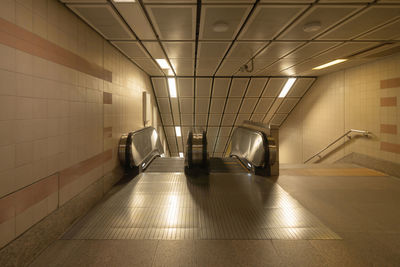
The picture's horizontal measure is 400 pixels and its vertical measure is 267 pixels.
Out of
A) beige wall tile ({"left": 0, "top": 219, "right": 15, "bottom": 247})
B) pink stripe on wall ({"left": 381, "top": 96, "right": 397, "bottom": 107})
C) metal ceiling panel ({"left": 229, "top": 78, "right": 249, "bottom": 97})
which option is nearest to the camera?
beige wall tile ({"left": 0, "top": 219, "right": 15, "bottom": 247})

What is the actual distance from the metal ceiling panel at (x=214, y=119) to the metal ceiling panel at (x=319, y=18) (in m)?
6.60

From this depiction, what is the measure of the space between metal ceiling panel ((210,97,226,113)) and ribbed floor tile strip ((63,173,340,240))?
18.0 feet

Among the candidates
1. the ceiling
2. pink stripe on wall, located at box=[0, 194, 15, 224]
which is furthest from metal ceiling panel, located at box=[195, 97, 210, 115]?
pink stripe on wall, located at box=[0, 194, 15, 224]

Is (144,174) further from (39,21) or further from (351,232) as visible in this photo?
(351,232)

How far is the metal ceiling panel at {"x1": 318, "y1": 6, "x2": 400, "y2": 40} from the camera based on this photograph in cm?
303

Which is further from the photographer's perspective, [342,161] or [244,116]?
[244,116]

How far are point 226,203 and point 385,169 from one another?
15.1ft

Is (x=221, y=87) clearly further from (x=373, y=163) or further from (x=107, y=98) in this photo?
(x=373, y=163)

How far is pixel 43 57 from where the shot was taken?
2510 mm

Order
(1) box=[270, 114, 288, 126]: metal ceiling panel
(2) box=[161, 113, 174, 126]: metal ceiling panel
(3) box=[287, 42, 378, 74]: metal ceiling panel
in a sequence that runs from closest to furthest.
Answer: (3) box=[287, 42, 378, 74]: metal ceiling panel < (2) box=[161, 113, 174, 126]: metal ceiling panel < (1) box=[270, 114, 288, 126]: metal ceiling panel

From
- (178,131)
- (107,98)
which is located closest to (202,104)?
(178,131)

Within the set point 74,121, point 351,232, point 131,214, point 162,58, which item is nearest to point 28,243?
point 131,214

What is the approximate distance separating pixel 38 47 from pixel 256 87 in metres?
7.54

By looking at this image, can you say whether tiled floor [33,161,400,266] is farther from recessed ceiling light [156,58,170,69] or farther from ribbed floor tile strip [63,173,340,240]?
recessed ceiling light [156,58,170,69]
